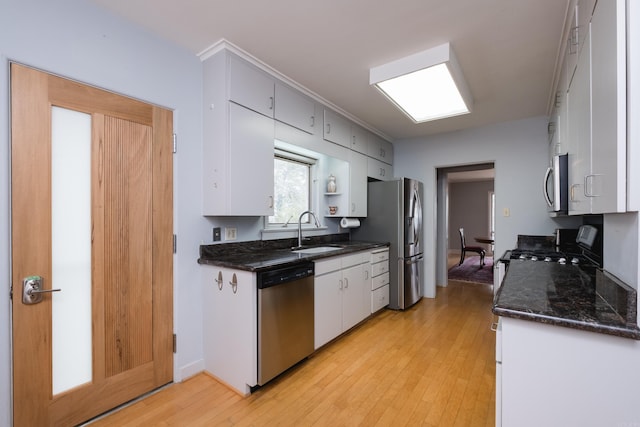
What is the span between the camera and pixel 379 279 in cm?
345

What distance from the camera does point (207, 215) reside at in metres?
2.20

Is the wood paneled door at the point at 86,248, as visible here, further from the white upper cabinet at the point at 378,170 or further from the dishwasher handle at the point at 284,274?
the white upper cabinet at the point at 378,170

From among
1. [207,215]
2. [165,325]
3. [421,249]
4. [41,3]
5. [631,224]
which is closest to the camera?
[631,224]

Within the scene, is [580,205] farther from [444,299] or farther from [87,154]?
[444,299]

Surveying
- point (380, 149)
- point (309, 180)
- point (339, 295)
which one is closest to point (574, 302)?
point (339, 295)

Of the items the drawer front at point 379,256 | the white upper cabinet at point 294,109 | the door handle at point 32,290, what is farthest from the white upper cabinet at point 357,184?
the door handle at point 32,290

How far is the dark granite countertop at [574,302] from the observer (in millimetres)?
862

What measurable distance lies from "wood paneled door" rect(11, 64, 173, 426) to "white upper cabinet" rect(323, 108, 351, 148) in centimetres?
161

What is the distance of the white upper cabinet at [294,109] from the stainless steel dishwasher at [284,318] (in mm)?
1325

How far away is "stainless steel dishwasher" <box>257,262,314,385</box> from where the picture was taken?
1.90m

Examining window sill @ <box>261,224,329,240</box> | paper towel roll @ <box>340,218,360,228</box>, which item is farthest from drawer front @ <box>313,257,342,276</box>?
paper towel roll @ <box>340,218,360,228</box>

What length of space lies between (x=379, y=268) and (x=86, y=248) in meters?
2.83

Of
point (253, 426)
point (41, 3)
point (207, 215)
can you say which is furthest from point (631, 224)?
point (41, 3)

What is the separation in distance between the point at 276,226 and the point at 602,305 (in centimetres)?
247
